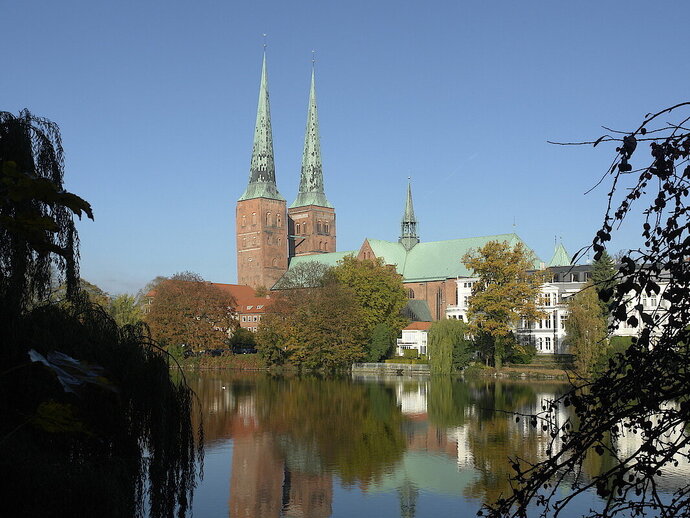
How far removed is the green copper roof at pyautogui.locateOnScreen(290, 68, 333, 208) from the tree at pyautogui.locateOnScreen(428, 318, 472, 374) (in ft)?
192

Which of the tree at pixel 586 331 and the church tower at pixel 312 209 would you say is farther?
the church tower at pixel 312 209

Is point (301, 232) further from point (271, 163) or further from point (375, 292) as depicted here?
point (375, 292)

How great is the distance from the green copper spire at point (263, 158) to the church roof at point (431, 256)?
20.7m

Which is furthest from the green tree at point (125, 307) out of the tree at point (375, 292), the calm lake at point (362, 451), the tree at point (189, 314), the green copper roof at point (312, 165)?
the green copper roof at point (312, 165)

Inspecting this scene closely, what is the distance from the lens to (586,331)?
49.9 meters

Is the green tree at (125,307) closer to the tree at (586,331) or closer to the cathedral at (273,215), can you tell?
the tree at (586,331)

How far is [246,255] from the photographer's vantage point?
365 ft

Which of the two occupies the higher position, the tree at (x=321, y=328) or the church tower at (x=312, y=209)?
the church tower at (x=312, y=209)

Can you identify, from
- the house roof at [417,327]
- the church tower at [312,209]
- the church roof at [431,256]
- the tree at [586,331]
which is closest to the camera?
the tree at [586,331]

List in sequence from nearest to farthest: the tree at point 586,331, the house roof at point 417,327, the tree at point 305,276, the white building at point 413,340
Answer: the tree at point 586,331, the white building at point 413,340, the house roof at point 417,327, the tree at point 305,276

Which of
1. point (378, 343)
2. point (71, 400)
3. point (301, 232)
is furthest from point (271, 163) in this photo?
point (71, 400)

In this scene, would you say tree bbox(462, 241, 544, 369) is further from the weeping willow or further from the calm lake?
the weeping willow

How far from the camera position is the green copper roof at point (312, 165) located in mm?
115125

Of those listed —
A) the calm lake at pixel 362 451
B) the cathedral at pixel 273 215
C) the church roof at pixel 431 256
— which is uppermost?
the cathedral at pixel 273 215
